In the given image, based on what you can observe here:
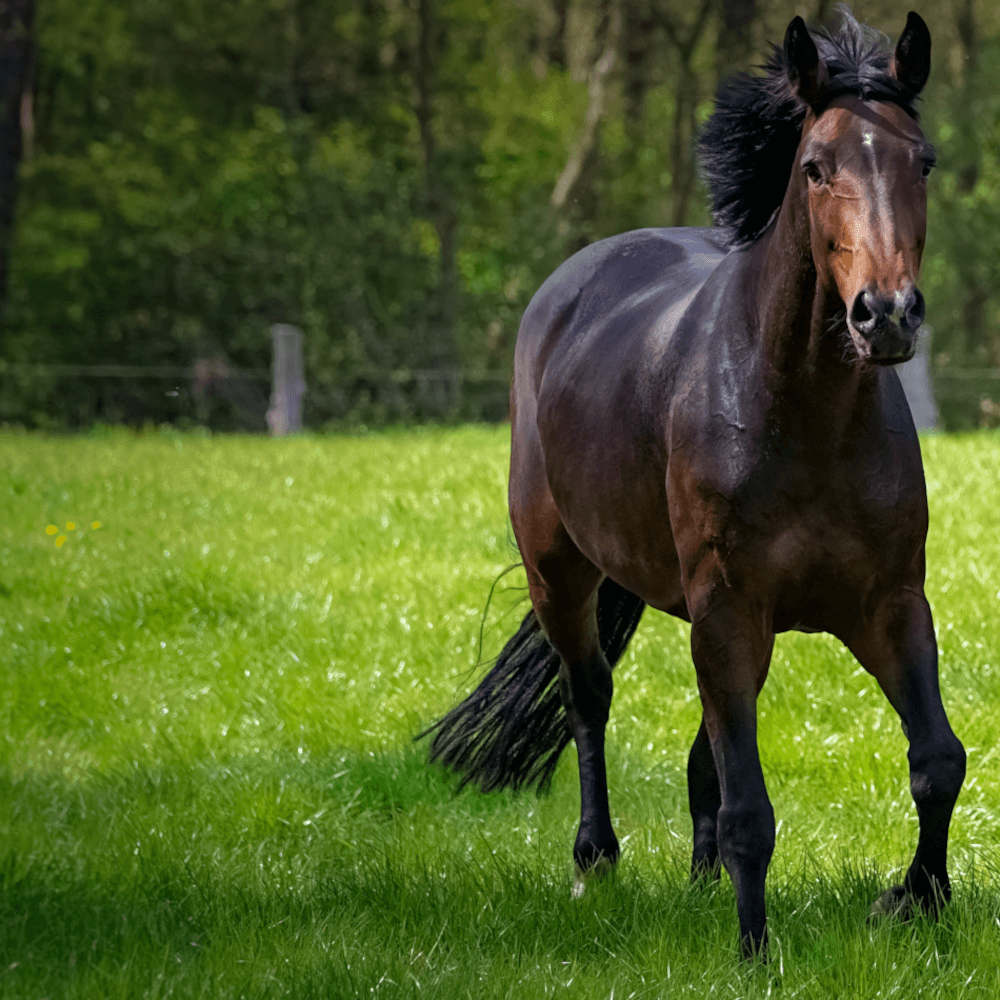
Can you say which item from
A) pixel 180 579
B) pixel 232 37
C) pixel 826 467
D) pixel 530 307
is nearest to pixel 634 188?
pixel 232 37

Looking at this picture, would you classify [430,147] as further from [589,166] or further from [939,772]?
[939,772]

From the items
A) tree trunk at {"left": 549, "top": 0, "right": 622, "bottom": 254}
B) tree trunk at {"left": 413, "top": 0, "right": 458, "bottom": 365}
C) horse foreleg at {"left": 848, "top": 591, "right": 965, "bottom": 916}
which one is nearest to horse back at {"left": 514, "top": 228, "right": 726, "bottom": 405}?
horse foreleg at {"left": 848, "top": 591, "right": 965, "bottom": 916}

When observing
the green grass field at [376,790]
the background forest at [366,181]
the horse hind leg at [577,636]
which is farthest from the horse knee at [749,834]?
the background forest at [366,181]

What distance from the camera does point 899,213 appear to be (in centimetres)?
253

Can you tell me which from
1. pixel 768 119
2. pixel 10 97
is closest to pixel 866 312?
pixel 768 119

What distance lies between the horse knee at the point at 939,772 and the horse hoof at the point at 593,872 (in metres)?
1.10

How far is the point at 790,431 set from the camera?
296 cm

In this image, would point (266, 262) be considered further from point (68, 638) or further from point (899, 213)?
point (899, 213)

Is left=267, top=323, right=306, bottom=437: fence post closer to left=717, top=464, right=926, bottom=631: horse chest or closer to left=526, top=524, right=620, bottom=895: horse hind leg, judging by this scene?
left=526, top=524, right=620, bottom=895: horse hind leg

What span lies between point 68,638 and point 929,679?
504 cm

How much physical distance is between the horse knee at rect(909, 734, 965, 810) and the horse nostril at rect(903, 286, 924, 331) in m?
1.03

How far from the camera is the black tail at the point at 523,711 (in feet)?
15.2

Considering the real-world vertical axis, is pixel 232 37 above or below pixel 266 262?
above

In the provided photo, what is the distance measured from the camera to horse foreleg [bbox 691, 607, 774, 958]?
3.04 m
